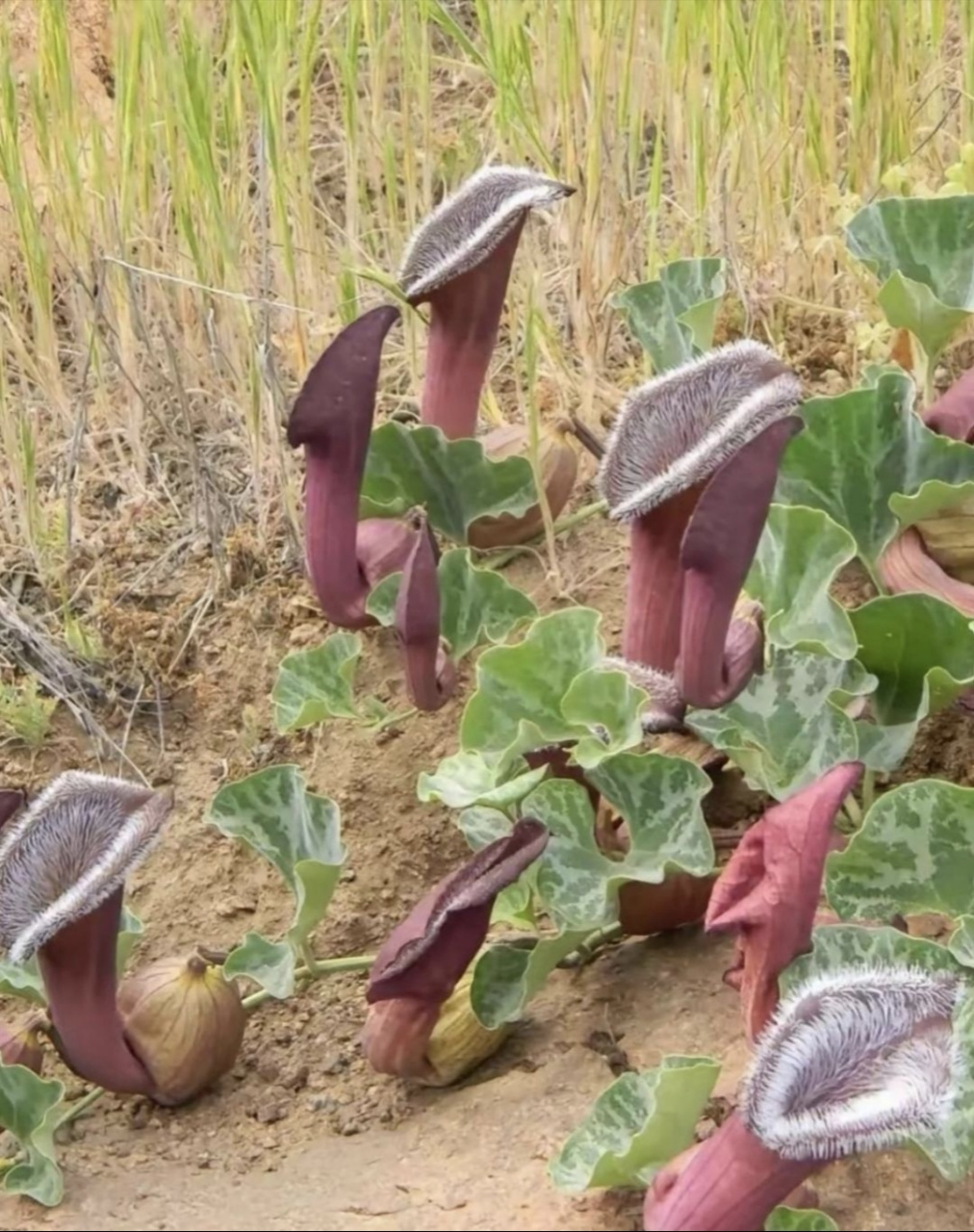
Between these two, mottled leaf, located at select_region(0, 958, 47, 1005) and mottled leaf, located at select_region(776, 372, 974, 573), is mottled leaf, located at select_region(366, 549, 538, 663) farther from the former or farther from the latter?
mottled leaf, located at select_region(0, 958, 47, 1005)

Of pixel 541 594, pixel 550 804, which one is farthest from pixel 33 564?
pixel 550 804

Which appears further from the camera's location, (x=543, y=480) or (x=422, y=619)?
(x=543, y=480)

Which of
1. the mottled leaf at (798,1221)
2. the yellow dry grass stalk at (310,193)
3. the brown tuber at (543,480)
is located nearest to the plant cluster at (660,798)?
the mottled leaf at (798,1221)

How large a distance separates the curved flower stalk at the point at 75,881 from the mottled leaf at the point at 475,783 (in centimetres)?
21

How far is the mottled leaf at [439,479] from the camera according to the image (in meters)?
1.62

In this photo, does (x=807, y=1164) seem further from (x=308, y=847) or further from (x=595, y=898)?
(x=308, y=847)

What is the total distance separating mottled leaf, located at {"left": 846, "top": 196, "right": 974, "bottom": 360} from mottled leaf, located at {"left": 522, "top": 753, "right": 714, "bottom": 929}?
60cm

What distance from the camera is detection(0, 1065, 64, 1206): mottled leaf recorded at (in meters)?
1.16

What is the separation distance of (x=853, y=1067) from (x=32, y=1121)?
2.12 ft

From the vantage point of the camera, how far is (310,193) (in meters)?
2.07

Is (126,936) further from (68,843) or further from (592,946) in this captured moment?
(592,946)

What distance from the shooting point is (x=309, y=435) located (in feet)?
4.72

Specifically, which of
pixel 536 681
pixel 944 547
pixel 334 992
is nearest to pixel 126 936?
pixel 334 992

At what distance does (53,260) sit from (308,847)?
125 cm
